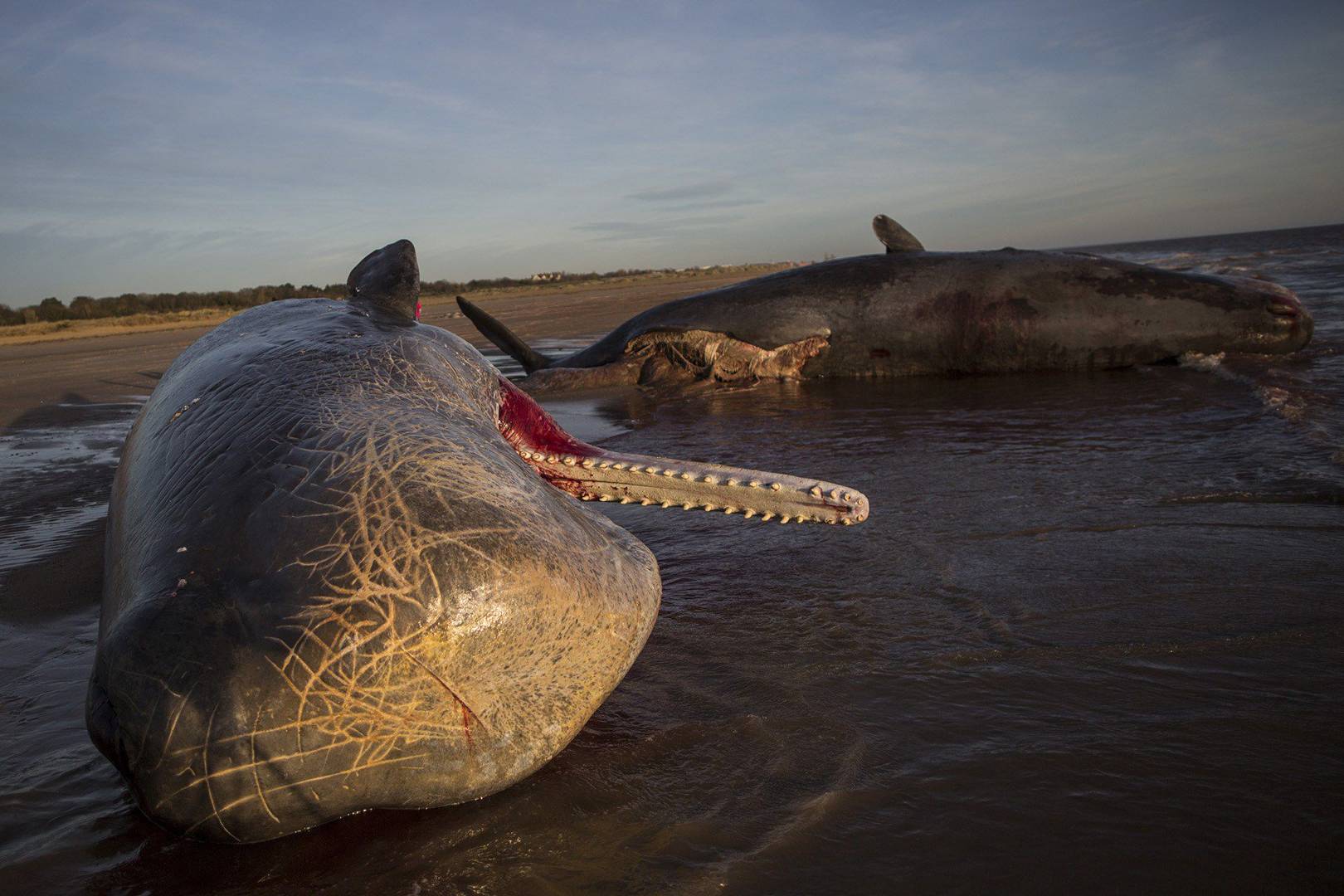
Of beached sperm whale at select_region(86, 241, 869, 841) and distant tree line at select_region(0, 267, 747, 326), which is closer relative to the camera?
beached sperm whale at select_region(86, 241, 869, 841)

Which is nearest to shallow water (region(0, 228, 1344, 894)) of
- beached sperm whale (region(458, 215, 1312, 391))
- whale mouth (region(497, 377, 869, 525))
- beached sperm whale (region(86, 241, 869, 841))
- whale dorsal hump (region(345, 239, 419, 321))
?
beached sperm whale (region(86, 241, 869, 841))

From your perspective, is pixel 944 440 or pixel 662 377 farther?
pixel 662 377

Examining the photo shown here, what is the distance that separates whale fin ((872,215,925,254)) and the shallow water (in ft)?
19.0

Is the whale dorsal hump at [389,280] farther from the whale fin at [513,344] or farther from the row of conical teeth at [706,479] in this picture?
the whale fin at [513,344]

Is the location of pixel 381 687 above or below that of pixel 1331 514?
above

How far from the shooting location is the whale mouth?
117 inches

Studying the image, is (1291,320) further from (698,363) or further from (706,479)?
(706,479)

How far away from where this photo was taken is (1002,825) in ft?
5.87

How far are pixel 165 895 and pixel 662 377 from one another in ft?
25.9

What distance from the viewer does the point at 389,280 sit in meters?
3.78

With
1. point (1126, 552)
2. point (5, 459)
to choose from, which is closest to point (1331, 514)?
point (1126, 552)

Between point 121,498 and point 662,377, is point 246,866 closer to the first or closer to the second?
point 121,498

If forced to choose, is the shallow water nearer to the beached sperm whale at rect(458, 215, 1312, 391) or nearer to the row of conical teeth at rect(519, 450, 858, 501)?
the row of conical teeth at rect(519, 450, 858, 501)

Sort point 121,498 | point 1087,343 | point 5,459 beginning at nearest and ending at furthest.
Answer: point 121,498 < point 5,459 < point 1087,343
